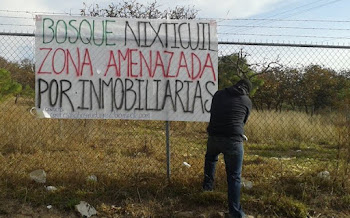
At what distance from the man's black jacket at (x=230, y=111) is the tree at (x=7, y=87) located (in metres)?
4.84

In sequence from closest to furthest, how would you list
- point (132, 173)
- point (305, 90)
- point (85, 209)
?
1. point (85, 209)
2. point (132, 173)
3. point (305, 90)

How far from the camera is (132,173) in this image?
451cm

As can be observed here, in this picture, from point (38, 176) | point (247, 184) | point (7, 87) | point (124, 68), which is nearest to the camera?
point (124, 68)

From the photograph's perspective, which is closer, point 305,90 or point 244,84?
point 244,84

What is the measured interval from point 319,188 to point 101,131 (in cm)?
502

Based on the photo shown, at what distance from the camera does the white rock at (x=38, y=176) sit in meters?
4.16

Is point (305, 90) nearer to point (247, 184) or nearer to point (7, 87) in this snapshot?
point (247, 184)

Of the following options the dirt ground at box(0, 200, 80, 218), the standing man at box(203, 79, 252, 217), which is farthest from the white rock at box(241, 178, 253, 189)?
the dirt ground at box(0, 200, 80, 218)

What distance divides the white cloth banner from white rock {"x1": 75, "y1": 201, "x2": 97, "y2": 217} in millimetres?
1061

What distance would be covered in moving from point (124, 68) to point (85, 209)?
173 centimetres

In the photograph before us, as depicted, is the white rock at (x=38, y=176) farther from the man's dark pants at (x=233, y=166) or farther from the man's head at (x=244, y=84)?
the man's head at (x=244, y=84)

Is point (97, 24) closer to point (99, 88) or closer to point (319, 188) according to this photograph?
point (99, 88)

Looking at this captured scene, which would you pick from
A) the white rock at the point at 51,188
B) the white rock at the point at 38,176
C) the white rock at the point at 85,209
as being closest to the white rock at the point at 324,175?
the white rock at the point at 85,209

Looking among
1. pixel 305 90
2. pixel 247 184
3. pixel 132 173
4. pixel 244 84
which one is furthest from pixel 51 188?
pixel 305 90
